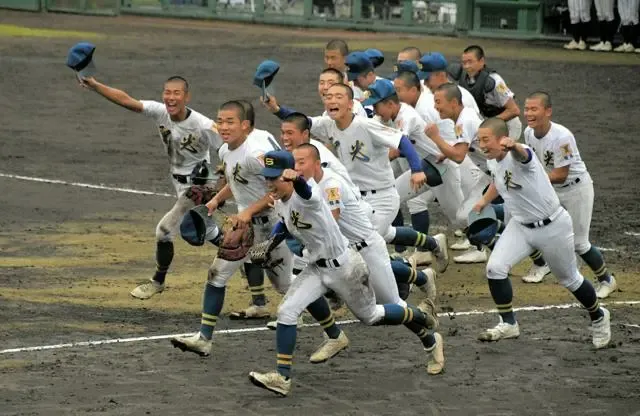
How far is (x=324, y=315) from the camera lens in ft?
39.3

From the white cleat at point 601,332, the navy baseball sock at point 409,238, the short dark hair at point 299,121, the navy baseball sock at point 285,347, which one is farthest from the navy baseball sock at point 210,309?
the white cleat at point 601,332

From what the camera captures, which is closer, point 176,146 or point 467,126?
point 176,146

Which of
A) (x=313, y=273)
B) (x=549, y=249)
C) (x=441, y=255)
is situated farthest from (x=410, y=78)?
(x=313, y=273)

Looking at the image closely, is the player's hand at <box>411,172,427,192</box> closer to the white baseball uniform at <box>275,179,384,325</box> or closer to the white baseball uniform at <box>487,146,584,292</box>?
the white baseball uniform at <box>487,146,584,292</box>

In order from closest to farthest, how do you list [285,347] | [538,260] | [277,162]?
[277,162] → [285,347] → [538,260]

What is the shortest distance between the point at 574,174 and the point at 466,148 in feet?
3.89

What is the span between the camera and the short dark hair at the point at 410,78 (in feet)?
50.7

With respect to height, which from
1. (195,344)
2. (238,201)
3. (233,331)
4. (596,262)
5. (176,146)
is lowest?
(233,331)

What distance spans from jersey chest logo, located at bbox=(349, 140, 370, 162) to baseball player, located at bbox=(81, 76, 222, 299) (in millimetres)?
1245

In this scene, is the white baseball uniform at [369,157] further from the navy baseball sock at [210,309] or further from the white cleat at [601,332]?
the white cleat at [601,332]

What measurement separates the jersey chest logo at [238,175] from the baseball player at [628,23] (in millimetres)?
21007

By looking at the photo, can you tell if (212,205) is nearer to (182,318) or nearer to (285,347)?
(182,318)

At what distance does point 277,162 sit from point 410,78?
495 cm

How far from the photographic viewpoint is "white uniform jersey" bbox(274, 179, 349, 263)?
11.1 metres
